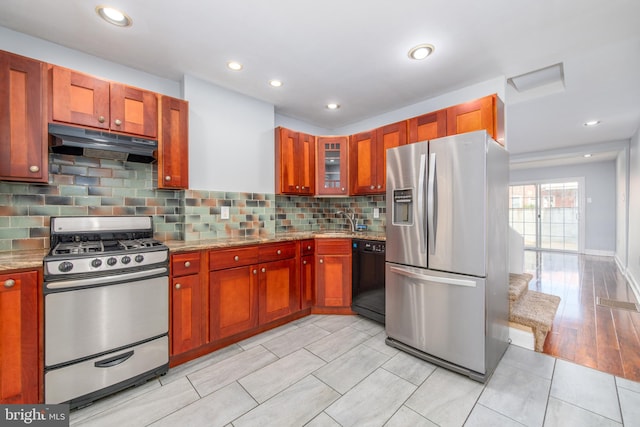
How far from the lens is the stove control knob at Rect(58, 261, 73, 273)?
5.08 ft

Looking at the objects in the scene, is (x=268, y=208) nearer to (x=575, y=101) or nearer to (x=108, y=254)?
(x=108, y=254)

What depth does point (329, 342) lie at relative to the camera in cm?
244

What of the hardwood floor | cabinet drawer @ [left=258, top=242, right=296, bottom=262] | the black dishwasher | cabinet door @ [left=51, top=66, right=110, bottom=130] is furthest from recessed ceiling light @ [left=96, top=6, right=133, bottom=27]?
the hardwood floor

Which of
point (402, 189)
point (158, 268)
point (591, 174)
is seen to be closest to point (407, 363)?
point (402, 189)

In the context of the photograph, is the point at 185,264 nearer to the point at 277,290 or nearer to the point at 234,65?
the point at 277,290

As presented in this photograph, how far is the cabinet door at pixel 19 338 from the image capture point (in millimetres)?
1430

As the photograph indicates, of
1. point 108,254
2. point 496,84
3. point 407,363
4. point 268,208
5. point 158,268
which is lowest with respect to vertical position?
point 407,363

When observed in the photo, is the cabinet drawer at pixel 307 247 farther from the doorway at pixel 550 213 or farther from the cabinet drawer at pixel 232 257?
the doorway at pixel 550 213

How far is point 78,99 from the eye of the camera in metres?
1.95

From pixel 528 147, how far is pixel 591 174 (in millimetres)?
2926

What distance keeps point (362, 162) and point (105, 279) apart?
9.15 feet

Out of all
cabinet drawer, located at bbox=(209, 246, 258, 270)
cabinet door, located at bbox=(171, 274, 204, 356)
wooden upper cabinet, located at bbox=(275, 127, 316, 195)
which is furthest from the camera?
wooden upper cabinet, located at bbox=(275, 127, 316, 195)

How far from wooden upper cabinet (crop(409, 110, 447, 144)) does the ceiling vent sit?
843mm

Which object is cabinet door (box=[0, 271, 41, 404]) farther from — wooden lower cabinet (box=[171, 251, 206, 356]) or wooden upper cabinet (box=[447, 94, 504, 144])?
wooden upper cabinet (box=[447, 94, 504, 144])
